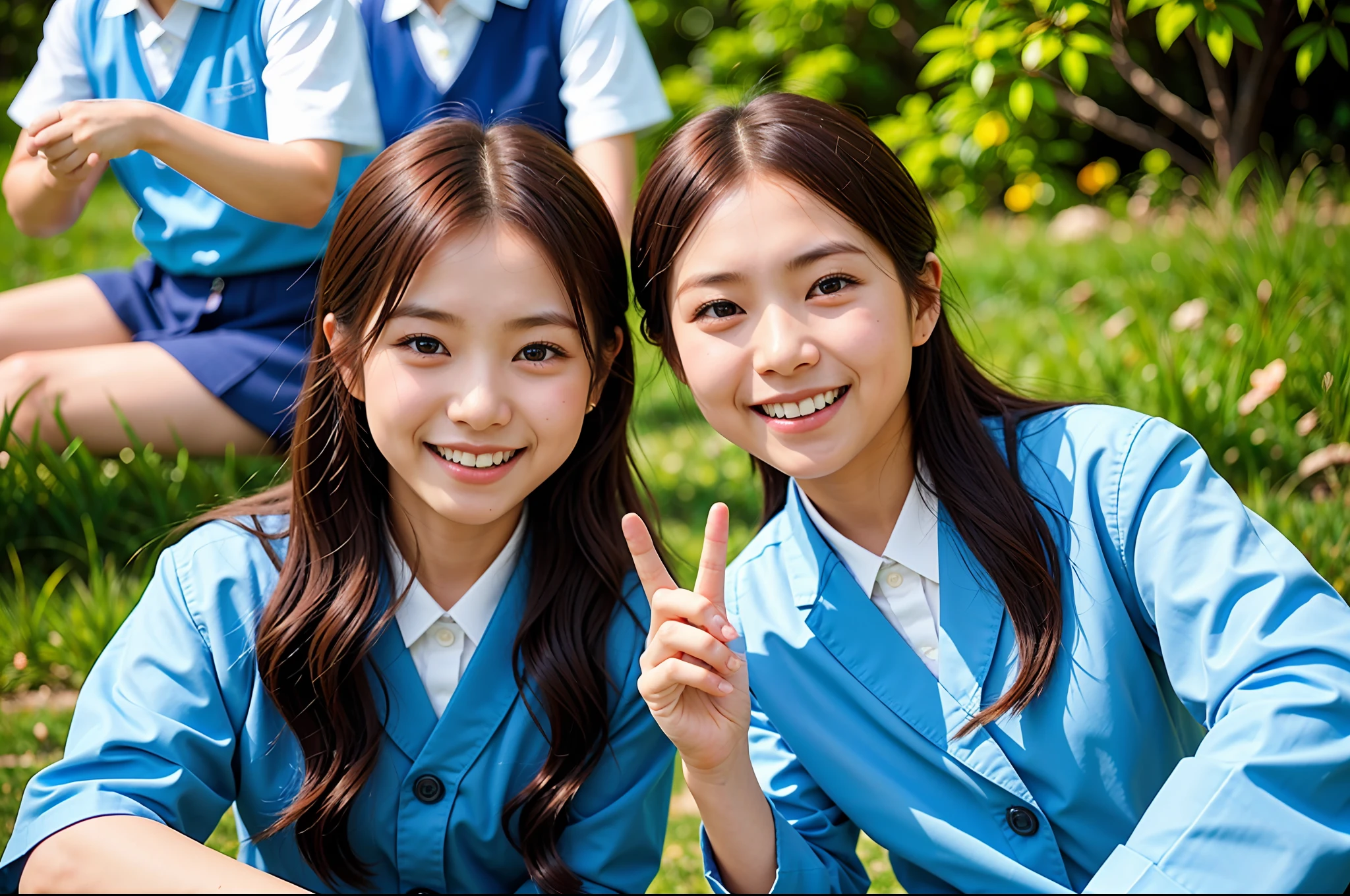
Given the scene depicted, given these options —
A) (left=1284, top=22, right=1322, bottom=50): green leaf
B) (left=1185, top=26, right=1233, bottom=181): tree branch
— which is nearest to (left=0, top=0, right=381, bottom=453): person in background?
(left=1284, top=22, right=1322, bottom=50): green leaf

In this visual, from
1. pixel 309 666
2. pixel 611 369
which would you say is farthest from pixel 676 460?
pixel 309 666

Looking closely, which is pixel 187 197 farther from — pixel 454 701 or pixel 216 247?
pixel 454 701

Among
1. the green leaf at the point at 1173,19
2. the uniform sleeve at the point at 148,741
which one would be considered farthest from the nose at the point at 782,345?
the green leaf at the point at 1173,19

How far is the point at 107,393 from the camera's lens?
9.21 feet

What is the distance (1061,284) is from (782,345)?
3.73 meters

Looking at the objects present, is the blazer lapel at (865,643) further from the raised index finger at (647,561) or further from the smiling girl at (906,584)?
the raised index finger at (647,561)

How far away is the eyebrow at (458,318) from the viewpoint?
68.4 inches

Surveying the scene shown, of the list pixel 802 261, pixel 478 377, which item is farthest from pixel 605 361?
pixel 802 261

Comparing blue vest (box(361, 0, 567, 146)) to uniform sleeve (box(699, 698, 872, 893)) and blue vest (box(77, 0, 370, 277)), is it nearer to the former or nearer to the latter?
blue vest (box(77, 0, 370, 277))

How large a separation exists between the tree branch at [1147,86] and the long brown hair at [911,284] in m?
1.40

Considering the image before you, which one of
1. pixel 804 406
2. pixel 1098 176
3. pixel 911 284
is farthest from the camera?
pixel 1098 176

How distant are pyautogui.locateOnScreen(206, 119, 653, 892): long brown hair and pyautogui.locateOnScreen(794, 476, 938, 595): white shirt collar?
1.20 feet

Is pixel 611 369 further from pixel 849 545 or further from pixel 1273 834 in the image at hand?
pixel 1273 834

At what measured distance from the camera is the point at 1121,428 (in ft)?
5.77
